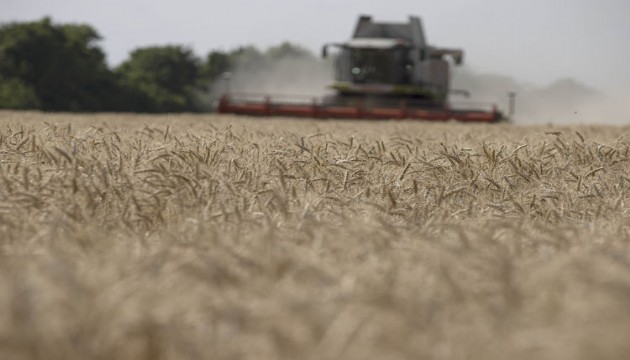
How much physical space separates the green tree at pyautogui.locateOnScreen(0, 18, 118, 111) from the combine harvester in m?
30.8

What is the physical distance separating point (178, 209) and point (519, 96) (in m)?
95.8

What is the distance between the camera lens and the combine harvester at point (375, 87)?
34094 millimetres

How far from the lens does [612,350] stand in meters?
1.57

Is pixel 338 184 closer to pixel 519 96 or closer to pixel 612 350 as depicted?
pixel 612 350

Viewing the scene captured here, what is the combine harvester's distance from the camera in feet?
112

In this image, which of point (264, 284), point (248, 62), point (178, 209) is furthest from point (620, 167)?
point (248, 62)

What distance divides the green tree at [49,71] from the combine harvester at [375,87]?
30755mm

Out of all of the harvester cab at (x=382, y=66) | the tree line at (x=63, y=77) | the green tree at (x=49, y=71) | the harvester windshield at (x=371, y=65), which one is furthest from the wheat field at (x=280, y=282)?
the green tree at (x=49, y=71)

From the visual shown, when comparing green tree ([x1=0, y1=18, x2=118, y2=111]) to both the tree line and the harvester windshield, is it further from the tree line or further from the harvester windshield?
the harvester windshield

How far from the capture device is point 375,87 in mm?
35375

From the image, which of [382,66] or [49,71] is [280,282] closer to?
Answer: [382,66]

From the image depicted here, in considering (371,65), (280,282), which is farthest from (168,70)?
(280,282)

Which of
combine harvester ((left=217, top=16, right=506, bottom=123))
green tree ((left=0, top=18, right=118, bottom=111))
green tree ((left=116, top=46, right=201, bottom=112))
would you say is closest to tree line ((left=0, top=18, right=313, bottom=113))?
green tree ((left=0, top=18, right=118, bottom=111))

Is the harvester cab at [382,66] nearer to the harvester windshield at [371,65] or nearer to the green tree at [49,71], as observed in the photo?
the harvester windshield at [371,65]
